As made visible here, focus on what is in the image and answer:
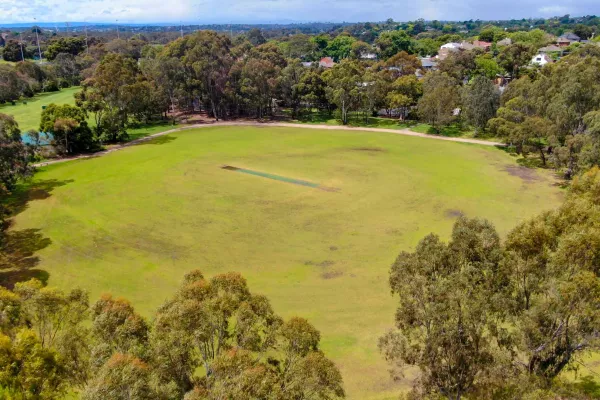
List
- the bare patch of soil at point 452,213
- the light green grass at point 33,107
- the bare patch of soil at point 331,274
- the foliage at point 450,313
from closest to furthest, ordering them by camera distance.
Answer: the foliage at point 450,313
the bare patch of soil at point 331,274
the bare patch of soil at point 452,213
the light green grass at point 33,107

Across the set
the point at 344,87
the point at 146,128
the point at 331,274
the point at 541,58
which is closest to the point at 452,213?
the point at 331,274

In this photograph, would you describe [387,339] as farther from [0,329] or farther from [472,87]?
[472,87]

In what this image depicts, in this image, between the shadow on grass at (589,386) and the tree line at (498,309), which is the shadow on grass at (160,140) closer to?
the tree line at (498,309)

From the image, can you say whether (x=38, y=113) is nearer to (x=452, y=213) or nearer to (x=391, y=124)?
(x=391, y=124)

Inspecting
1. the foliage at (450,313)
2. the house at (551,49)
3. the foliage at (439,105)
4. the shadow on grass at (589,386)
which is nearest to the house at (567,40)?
the house at (551,49)

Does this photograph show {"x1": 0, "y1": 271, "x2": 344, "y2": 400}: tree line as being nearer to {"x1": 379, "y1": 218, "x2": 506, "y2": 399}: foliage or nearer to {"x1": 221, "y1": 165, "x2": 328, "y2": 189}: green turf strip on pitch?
{"x1": 379, "y1": 218, "x2": 506, "y2": 399}: foliage
